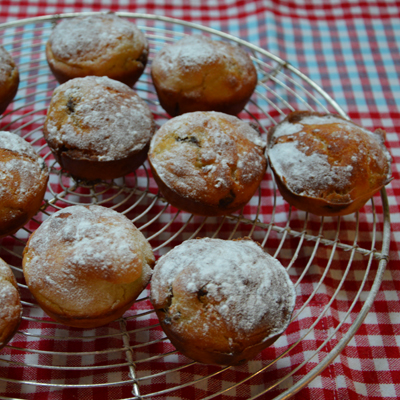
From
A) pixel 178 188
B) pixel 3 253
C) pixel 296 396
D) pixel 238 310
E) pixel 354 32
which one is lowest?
pixel 296 396

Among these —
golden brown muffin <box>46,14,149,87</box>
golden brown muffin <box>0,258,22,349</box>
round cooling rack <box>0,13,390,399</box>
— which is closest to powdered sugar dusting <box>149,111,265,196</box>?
round cooling rack <box>0,13,390,399</box>

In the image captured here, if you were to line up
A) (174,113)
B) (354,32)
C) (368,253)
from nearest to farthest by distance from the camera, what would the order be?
1. (368,253)
2. (174,113)
3. (354,32)

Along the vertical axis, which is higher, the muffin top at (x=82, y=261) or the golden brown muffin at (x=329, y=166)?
the golden brown muffin at (x=329, y=166)

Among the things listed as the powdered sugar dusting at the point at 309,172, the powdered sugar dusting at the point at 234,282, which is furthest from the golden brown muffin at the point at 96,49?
the powdered sugar dusting at the point at 234,282

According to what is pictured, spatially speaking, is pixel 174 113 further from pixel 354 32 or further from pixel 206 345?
pixel 354 32

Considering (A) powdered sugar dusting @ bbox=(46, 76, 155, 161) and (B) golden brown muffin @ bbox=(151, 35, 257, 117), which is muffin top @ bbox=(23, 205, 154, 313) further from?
(B) golden brown muffin @ bbox=(151, 35, 257, 117)

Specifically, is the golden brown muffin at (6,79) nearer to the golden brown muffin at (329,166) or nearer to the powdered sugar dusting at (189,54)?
the powdered sugar dusting at (189,54)

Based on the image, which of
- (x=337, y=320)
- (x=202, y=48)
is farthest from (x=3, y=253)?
(x=337, y=320)
